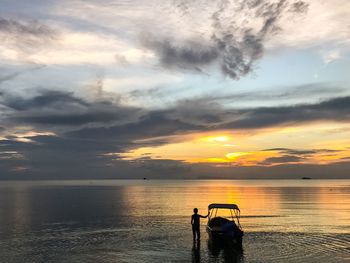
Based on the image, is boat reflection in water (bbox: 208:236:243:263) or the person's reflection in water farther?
boat reflection in water (bbox: 208:236:243:263)

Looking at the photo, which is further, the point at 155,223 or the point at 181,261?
the point at 155,223

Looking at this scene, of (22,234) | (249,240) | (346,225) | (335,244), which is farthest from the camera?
(346,225)

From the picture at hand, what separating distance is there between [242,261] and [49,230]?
29.9 metres

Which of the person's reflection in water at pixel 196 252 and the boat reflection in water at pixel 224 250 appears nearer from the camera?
the person's reflection in water at pixel 196 252

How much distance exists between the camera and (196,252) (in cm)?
3644

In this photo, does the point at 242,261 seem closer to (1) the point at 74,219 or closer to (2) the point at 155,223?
(2) the point at 155,223

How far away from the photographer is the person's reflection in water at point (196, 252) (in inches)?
1315

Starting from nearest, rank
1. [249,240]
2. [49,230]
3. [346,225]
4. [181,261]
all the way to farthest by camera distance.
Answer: [181,261] → [249,240] → [49,230] → [346,225]

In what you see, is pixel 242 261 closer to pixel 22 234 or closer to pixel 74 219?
pixel 22 234

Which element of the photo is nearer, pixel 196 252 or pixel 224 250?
pixel 196 252

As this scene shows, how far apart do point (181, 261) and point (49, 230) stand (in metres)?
26.7

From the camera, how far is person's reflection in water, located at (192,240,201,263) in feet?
110

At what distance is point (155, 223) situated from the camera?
59125 mm

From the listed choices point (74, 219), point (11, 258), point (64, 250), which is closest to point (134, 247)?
point (64, 250)
